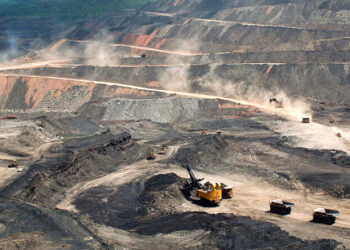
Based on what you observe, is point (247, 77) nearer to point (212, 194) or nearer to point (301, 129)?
point (301, 129)

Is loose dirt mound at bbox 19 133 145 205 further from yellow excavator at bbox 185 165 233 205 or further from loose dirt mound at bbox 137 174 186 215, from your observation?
yellow excavator at bbox 185 165 233 205

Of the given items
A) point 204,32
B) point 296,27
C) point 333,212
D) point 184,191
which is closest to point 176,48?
point 204,32

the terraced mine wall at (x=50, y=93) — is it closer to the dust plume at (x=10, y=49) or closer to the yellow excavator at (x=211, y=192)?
the dust plume at (x=10, y=49)

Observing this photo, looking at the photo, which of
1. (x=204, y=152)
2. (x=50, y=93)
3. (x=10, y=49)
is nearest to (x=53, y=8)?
(x=10, y=49)

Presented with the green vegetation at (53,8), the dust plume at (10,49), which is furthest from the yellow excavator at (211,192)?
the green vegetation at (53,8)

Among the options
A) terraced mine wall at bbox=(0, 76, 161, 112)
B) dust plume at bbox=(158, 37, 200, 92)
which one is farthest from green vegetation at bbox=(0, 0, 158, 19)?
dust plume at bbox=(158, 37, 200, 92)

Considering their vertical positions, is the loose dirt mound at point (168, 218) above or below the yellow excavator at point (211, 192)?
below

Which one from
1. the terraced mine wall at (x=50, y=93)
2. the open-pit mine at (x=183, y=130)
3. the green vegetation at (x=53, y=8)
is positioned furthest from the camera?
the green vegetation at (x=53, y=8)

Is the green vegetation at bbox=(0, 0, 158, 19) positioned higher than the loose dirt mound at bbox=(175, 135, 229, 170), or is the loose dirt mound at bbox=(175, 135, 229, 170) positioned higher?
the green vegetation at bbox=(0, 0, 158, 19)
